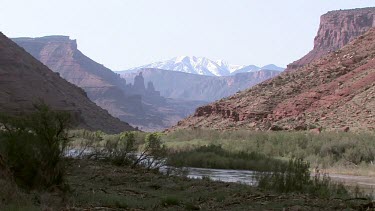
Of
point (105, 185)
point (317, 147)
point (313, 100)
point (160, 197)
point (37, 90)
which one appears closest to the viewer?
point (160, 197)

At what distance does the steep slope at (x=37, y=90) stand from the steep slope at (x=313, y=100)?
2063 centimetres

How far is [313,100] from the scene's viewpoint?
61156mm

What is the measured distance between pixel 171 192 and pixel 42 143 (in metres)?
3.95

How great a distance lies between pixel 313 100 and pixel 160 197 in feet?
158

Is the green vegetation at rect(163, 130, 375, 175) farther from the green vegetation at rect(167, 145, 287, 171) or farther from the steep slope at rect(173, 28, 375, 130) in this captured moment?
the steep slope at rect(173, 28, 375, 130)

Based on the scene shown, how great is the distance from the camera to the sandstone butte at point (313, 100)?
5222 cm

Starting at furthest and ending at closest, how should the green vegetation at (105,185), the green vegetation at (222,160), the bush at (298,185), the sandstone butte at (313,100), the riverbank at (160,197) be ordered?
the sandstone butte at (313,100) → the green vegetation at (222,160) → the bush at (298,185) → the green vegetation at (105,185) → the riverbank at (160,197)

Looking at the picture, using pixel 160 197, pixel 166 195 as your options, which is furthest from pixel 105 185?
pixel 160 197

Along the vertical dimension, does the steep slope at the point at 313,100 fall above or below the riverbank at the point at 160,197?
above

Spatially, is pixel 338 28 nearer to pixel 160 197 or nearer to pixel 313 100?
pixel 313 100

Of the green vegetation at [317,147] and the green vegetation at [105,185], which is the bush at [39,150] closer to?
the green vegetation at [105,185]

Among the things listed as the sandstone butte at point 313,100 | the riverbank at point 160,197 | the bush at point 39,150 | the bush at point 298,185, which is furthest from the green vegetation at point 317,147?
the bush at point 39,150

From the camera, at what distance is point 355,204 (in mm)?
13602

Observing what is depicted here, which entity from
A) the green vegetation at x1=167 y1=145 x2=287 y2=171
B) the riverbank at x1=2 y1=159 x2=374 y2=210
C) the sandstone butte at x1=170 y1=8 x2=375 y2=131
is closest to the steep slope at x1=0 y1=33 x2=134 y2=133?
the sandstone butte at x1=170 y1=8 x2=375 y2=131
